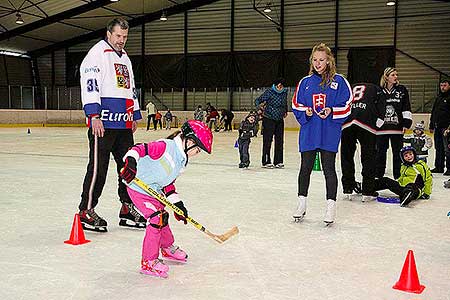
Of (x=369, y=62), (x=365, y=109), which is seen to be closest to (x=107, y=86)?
(x=365, y=109)

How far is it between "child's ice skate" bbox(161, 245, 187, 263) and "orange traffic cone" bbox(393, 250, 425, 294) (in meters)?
1.15

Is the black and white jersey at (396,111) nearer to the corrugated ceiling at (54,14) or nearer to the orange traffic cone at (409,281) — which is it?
the orange traffic cone at (409,281)

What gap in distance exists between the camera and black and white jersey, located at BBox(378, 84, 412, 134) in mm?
5434

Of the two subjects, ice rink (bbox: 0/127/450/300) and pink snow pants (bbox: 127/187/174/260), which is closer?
ice rink (bbox: 0/127/450/300)

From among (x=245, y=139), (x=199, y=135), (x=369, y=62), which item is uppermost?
(x=369, y=62)

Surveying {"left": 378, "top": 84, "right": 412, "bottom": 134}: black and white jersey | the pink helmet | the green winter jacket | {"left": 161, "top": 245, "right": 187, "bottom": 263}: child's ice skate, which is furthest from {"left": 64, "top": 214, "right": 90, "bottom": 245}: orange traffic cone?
{"left": 378, "top": 84, "right": 412, "bottom": 134}: black and white jersey

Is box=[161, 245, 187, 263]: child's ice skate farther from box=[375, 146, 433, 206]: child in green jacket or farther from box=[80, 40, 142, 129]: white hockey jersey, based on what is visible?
box=[375, 146, 433, 206]: child in green jacket

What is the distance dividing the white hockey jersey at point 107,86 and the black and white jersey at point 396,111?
10.5ft

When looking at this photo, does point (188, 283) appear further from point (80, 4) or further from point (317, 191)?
point (80, 4)

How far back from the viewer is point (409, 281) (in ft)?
7.71

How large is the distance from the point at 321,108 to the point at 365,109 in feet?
3.79

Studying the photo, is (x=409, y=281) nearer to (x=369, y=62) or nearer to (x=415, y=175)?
(x=415, y=175)

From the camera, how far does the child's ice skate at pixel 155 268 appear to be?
98.6 inches

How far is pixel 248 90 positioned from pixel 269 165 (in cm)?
1662
